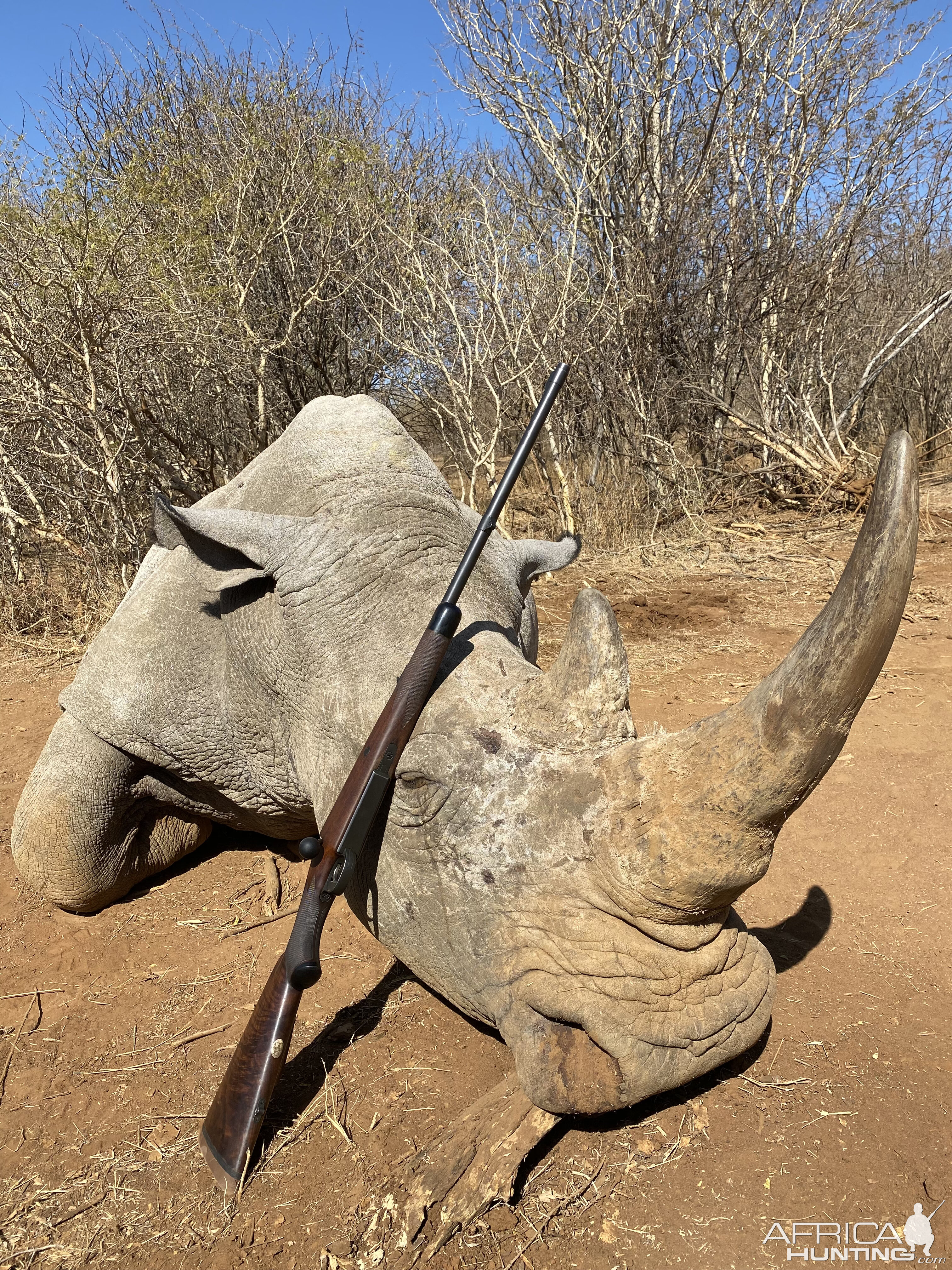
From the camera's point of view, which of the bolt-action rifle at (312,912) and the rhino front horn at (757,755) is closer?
the rhino front horn at (757,755)

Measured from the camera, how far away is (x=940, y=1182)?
8.14ft

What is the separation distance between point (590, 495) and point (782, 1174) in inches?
463

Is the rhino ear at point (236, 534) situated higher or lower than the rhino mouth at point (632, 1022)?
higher

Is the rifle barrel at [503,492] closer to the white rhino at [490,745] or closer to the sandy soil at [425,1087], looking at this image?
the white rhino at [490,745]

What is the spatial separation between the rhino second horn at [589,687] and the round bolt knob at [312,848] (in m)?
0.80

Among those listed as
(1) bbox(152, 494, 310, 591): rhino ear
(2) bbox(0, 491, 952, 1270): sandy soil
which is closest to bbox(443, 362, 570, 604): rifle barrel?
(1) bbox(152, 494, 310, 591): rhino ear

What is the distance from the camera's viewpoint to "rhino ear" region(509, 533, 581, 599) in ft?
12.6

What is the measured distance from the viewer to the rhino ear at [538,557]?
383cm

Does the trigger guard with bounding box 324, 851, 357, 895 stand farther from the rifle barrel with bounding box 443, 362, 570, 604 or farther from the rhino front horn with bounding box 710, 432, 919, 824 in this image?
the rhino front horn with bounding box 710, 432, 919, 824

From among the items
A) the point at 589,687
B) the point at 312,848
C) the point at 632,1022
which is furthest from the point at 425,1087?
the point at 589,687

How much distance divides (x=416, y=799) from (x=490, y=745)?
0.30m

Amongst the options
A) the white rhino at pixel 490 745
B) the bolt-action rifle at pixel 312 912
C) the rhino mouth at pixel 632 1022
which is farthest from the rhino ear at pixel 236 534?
the rhino mouth at pixel 632 1022

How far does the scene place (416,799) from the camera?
2.54 m

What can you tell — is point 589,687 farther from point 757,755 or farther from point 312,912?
point 312,912
